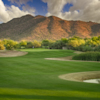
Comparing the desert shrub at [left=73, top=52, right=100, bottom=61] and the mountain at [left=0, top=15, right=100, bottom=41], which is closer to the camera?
the desert shrub at [left=73, top=52, right=100, bottom=61]

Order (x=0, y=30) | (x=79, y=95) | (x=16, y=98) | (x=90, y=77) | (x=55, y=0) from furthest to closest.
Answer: (x=0, y=30)
(x=55, y=0)
(x=90, y=77)
(x=79, y=95)
(x=16, y=98)

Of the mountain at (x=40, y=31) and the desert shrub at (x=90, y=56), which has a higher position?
the mountain at (x=40, y=31)

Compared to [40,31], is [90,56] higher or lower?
lower

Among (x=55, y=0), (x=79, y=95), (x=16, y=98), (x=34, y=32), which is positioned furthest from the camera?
Answer: (x=34, y=32)

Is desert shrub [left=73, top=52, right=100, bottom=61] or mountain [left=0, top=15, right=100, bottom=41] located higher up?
mountain [left=0, top=15, right=100, bottom=41]

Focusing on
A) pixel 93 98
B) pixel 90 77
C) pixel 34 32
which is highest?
pixel 34 32

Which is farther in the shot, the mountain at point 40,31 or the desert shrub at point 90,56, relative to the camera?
the mountain at point 40,31

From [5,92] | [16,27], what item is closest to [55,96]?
[5,92]

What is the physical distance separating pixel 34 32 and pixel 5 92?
154214mm

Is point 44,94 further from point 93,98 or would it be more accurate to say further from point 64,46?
point 64,46

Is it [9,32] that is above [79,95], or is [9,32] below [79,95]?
above

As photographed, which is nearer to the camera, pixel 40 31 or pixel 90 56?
pixel 90 56

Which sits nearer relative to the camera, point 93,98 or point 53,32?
point 93,98

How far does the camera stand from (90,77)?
1078 centimetres
